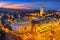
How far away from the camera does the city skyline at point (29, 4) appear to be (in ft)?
4.80

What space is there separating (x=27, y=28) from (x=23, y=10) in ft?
0.76

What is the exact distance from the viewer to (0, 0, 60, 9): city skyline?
4.80 feet

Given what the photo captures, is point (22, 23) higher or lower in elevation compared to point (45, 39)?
higher

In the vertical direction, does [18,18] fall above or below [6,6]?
below

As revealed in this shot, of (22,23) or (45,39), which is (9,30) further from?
(45,39)

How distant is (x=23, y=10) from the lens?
147 centimetres

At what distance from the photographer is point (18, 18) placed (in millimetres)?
1442

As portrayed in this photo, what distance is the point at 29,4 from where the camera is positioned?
147 cm

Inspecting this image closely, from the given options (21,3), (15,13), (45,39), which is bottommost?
(45,39)

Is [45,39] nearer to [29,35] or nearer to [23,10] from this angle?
[29,35]

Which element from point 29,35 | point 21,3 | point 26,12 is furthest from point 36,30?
point 21,3

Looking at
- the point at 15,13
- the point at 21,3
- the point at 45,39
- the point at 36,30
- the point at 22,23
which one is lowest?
the point at 45,39

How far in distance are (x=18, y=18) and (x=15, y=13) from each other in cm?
7

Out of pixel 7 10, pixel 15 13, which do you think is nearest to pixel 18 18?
pixel 15 13
